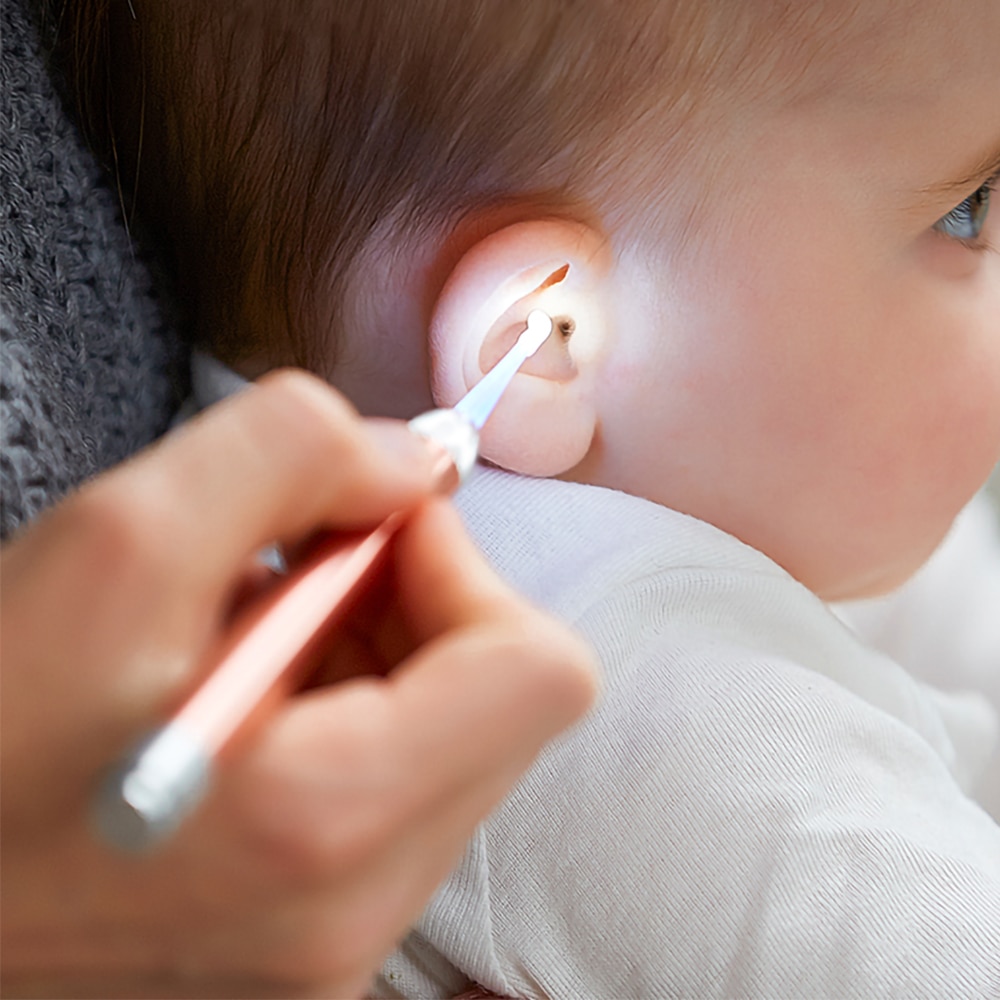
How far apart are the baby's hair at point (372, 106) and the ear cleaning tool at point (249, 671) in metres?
0.24

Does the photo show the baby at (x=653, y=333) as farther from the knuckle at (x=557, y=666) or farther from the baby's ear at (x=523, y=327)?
the knuckle at (x=557, y=666)

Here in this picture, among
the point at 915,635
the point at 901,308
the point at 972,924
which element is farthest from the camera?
the point at 915,635

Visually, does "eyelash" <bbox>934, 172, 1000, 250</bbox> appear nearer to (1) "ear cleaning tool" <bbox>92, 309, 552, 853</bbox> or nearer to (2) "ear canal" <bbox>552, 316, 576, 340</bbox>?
(2) "ear canal" <bbox>552, 316, 576, 340</bbox>

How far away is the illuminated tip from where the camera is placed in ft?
1.67

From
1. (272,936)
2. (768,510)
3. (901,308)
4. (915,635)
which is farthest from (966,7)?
(915,635)

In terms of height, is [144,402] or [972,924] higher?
[144,402]

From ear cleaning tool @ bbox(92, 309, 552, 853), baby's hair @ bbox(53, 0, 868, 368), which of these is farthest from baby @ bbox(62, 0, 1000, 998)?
ear cleaning tool @ bbox(92, 309, 552, 853)

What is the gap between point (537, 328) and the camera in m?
0.53

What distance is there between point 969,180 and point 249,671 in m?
0.49

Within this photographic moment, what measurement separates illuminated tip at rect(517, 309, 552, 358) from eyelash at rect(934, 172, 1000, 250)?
0.23 m

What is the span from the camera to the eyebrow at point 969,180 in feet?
1.85

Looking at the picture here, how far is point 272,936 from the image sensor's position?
0.82 feet

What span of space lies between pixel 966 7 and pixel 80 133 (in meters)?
0.46

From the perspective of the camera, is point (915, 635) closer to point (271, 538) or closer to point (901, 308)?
point (901, 308)
